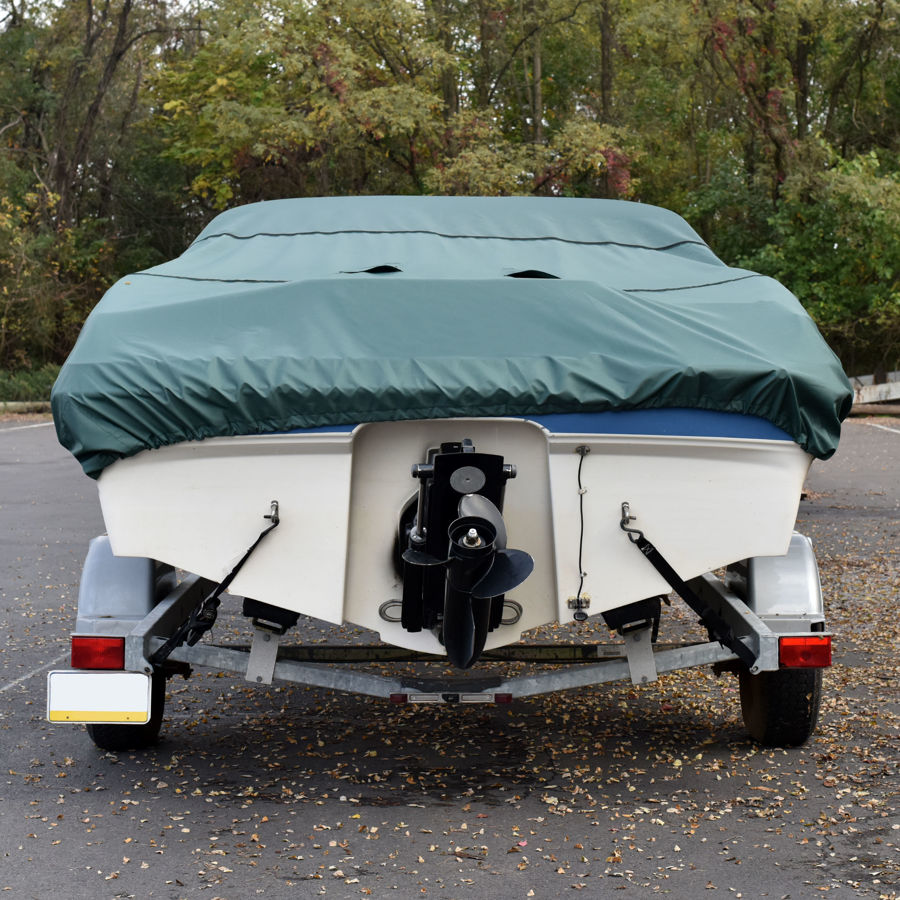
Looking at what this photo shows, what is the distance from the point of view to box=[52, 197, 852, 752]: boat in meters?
4.07

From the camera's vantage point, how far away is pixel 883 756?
493 cm

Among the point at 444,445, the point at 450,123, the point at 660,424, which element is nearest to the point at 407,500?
the point at 444,445

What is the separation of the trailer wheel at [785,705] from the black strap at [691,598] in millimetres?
357

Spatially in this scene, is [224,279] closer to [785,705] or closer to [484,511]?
[484,511]

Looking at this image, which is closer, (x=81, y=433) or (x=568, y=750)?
(x=81, y=433)

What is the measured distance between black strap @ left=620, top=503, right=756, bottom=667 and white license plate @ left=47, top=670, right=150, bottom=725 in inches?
69.0

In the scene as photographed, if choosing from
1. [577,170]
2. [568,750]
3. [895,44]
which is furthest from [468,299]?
[895,44]

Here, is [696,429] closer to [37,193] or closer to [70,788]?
[70,788]

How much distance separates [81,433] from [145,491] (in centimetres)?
28

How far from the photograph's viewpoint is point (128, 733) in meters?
5.08

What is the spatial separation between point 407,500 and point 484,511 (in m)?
0.43

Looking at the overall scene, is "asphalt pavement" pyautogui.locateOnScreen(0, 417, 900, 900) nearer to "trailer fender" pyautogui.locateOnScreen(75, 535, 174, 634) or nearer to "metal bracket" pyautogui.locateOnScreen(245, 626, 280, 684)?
"metal bracket" pyautogui.locateOnScreen(245, 626, 280, 684)

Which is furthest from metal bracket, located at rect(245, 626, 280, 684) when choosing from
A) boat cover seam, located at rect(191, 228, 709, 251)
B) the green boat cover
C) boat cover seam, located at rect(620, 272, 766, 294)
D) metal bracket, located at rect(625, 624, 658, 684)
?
boat cover seam, located at rect(191, 228, 709, 251)

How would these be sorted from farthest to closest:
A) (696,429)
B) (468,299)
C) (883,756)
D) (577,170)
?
(577,170), (883,756), (468,299), (696,429)
